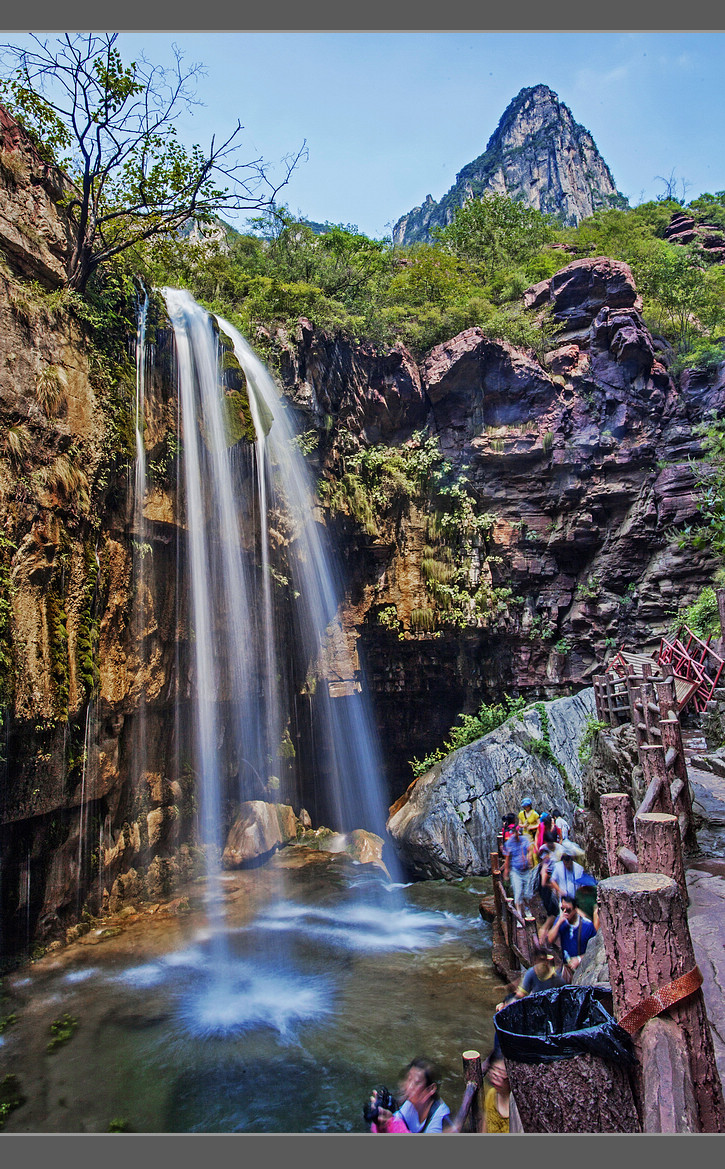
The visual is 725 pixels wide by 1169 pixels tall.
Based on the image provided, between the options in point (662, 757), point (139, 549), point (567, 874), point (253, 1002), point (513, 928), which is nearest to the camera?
point (662, 757)

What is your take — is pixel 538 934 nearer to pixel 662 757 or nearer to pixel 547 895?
pixel 547 895

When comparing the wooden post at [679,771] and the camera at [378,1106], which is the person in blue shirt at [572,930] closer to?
the wooden post at [679,771]

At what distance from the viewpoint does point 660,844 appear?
119 inches

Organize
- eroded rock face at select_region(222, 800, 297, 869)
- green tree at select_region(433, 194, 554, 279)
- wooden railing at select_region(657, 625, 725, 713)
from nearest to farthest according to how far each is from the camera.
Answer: wooden railing at select_region(657, 625, 725, 713), eroded rock face at select_region(222, 800, 297, 869), green tree at select_region(433, 194, 554, 279)

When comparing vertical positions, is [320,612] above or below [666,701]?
above

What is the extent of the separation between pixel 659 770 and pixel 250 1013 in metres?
5.61

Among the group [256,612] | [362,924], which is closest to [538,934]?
[362,924]

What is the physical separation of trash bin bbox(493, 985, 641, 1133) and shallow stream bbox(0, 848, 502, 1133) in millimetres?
3130

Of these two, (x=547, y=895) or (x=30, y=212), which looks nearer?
(x=547, y=895)

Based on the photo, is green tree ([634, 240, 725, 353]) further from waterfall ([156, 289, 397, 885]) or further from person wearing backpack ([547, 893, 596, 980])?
person wearing backpack ([547, 893, 596, 980])

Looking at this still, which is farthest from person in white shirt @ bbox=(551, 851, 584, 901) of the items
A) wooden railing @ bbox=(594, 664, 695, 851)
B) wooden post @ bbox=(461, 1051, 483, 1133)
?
wooden post @ bbox=(461, 1051, 483, 1133)

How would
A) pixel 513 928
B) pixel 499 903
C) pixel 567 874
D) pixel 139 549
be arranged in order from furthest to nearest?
1. pixel 139 549
2. pixel 499 903
3. pixel 513 928
4. pixel 567 874

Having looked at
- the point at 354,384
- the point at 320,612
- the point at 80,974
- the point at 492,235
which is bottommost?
the point at 80,974

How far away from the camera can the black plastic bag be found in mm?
2283
